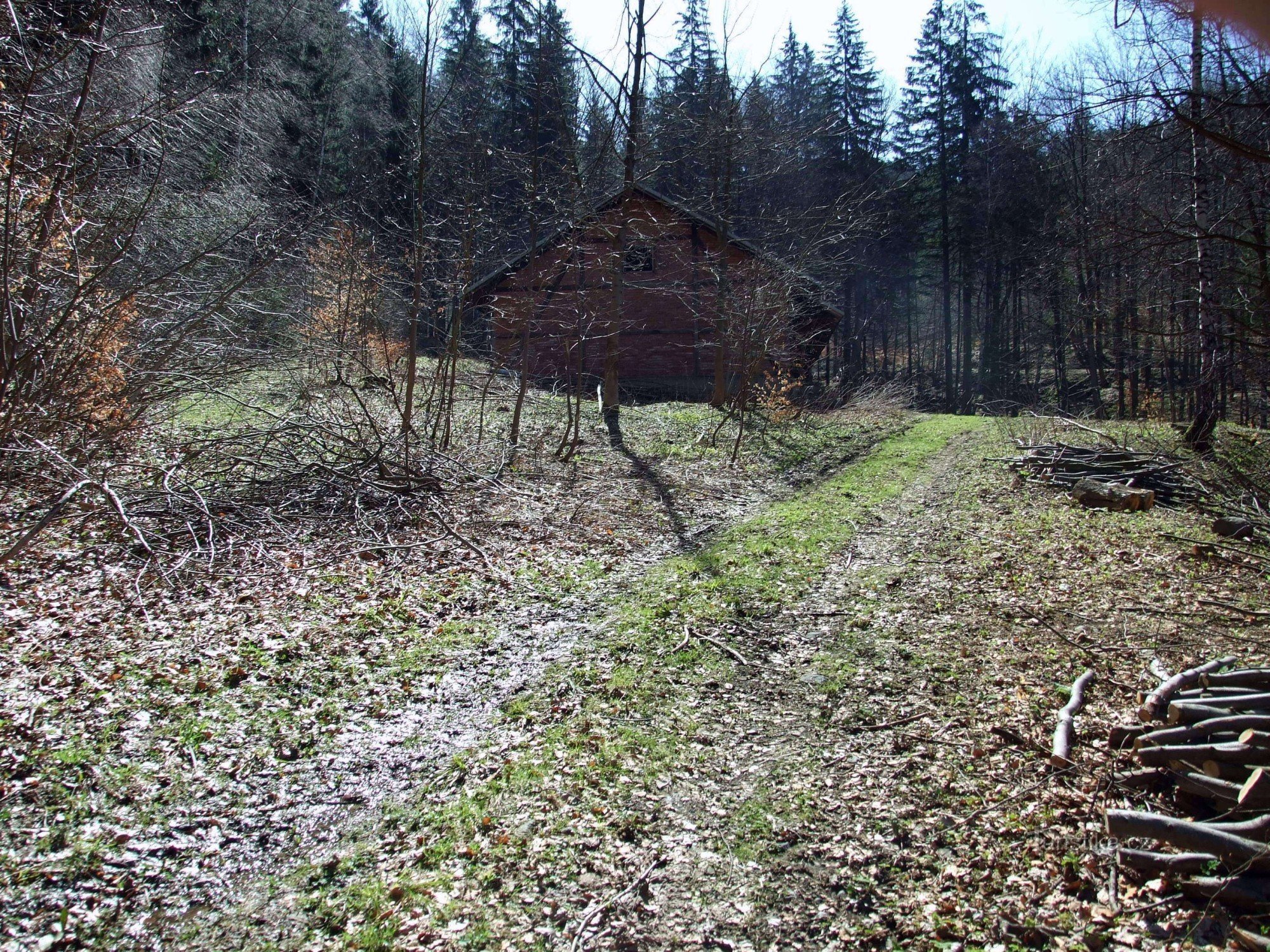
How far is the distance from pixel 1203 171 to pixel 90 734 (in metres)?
15.4

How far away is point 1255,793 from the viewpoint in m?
3.26

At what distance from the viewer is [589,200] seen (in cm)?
1320

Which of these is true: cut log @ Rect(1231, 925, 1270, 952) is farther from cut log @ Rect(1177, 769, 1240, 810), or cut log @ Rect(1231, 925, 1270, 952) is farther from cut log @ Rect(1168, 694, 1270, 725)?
cut log @ Rect(1168, 694, 1270, 725)

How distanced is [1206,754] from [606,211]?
17.8 metres

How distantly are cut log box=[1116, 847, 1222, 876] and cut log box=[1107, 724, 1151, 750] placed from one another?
1.03m

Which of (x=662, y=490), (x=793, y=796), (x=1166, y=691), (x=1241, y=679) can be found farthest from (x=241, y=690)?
(x=662, y=490)

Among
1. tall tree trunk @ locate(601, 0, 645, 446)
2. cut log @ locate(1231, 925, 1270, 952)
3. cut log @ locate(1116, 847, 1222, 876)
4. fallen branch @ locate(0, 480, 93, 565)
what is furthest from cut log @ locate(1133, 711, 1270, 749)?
tall tree trunk @ locate(601, 0, 645, 446)

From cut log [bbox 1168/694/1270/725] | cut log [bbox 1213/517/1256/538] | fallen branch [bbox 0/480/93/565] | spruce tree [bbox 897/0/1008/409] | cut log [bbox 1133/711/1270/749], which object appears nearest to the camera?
cut log [bbox 1133/711/1270/749]

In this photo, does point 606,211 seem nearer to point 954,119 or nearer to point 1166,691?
point 1166,691

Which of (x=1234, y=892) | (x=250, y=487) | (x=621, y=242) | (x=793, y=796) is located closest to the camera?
(x=1234, y=892)

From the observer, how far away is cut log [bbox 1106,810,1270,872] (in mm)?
2994

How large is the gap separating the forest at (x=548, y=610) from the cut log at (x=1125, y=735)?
0.06 ft

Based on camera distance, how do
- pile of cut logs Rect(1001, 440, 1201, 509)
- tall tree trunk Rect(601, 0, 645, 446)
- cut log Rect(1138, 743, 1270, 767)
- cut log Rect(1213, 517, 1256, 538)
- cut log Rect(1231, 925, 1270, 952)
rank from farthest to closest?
tall tree trunk Rect(601, 0, 645, 446), pile of cut logs Rect(1001, 440, 1201, 509), cut log Rect(1213, 517, 1256, 538), cut log Rect(1138, 743, 1270, 767), cut log Rect(1231, 925, 1270, 952)

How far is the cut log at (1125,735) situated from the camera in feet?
13.6
